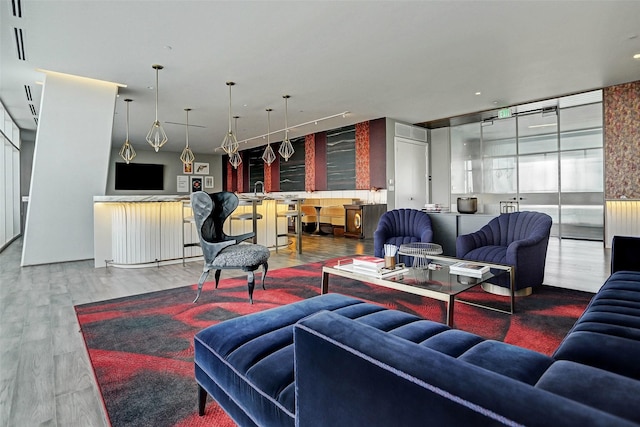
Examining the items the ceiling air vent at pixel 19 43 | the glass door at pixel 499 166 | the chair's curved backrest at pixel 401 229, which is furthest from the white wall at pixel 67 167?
the glass door at pixel 499 166

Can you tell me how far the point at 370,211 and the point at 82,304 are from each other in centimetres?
634

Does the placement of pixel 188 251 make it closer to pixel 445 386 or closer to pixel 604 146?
pixel 445 386

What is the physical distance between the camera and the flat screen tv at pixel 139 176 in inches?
495

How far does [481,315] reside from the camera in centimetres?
293

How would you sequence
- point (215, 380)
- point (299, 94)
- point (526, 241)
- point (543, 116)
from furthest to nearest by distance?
point (543, 116), point (299, 94), point (526, 241), point (215, 380)

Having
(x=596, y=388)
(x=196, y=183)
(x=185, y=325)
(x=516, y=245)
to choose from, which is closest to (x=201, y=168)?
(x=196, y=183)

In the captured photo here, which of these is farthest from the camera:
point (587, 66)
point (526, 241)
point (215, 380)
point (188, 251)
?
point (188, 251)

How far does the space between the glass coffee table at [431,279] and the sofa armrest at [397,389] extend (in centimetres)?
157

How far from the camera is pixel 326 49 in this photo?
4629 millimetres

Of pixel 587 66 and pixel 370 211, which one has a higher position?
pixel 587 66

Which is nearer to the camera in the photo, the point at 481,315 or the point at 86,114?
the point at 481,315

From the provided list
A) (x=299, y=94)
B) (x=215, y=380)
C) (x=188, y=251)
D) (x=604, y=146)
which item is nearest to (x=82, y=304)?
(x=188, y=251)

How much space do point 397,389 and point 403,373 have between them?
0.14 feet

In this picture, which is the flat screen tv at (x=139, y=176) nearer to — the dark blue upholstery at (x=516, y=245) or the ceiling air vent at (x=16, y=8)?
the ceiling air vent at (x=16, y=8)
